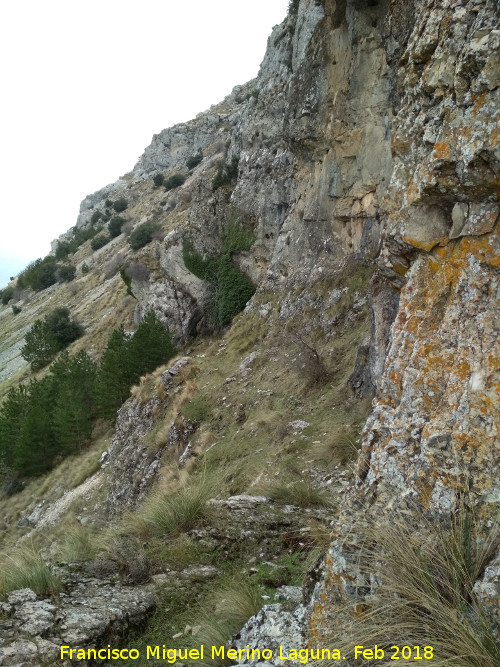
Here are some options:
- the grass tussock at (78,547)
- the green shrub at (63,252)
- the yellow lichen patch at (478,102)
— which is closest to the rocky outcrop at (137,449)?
the grass tussock at (78,547)

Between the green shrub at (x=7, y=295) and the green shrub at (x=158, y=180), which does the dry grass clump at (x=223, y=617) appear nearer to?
the green shrub at (x=158, y=180)

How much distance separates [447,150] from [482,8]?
3.00ft

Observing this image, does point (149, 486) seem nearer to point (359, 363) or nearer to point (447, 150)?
point (359, 363)

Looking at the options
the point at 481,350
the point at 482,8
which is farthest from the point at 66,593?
the point at 482,8

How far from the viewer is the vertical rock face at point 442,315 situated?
8.23 feet

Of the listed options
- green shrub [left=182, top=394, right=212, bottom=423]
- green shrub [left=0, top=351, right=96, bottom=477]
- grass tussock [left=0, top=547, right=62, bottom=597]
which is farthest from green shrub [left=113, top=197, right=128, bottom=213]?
grass tussock [left=0, top=547, right=62, bottom=597]

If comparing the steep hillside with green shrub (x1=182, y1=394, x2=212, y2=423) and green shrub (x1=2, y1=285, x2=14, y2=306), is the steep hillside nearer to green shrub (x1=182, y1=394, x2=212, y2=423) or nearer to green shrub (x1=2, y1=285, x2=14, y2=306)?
green shrub (x1=182, y1=394, x2=212, y2=423)

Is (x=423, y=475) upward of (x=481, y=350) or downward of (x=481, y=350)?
downward

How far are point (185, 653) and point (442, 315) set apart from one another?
3087 mm

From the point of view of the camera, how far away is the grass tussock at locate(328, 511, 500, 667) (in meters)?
1.96

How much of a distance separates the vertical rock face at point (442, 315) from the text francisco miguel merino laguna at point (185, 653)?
16 cm

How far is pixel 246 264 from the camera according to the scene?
1003 inches

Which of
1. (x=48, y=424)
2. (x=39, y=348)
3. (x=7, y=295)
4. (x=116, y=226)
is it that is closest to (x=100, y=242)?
(x=116, y=226)

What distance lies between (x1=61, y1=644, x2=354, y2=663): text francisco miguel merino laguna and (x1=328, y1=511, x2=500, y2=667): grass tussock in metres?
0.29
